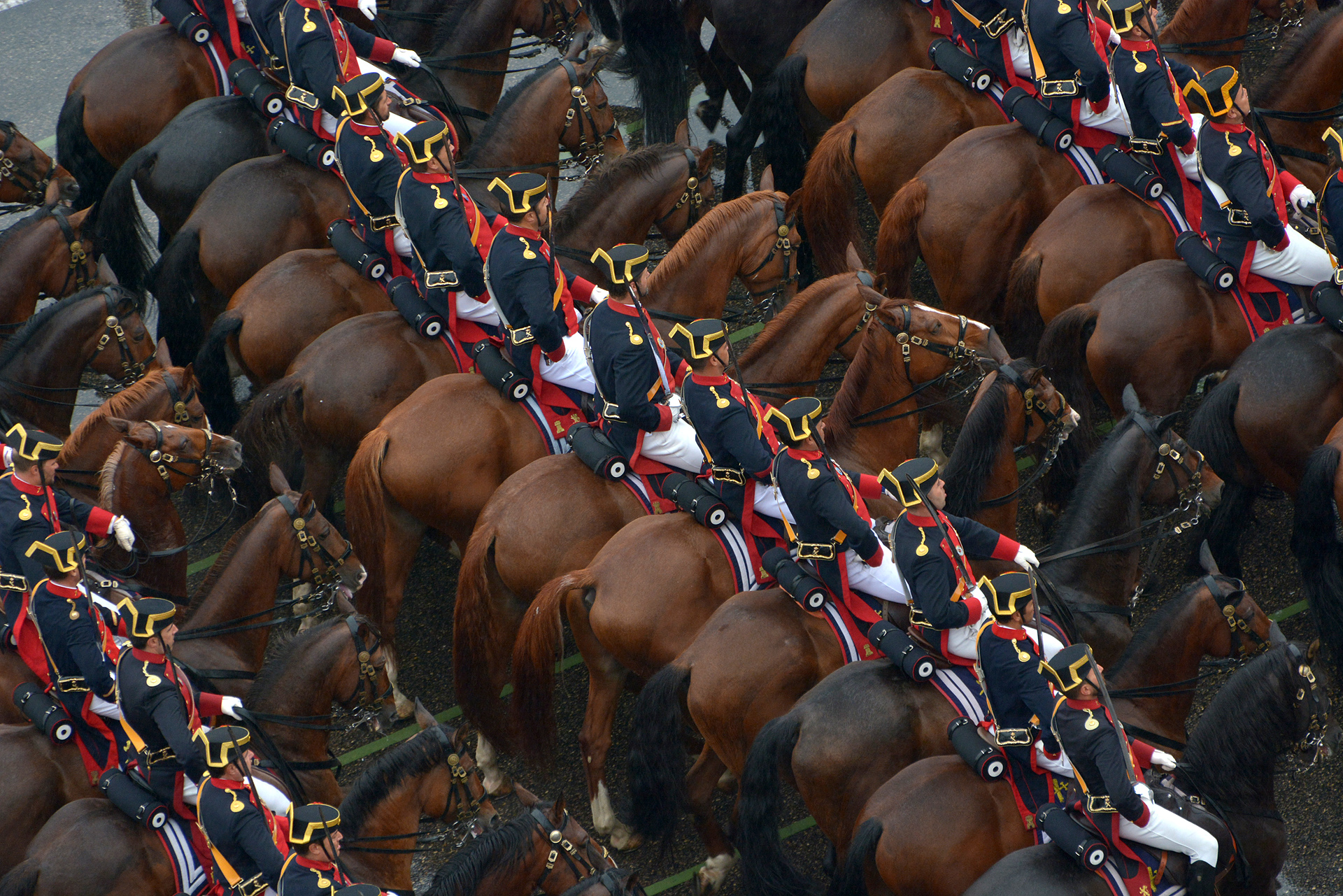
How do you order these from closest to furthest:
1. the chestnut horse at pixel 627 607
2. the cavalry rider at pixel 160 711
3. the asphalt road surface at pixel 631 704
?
the cavalry rider at pixel 160 711, the chestnut horse at pixel 627 607, the asphalt road surface at pixel 631 704

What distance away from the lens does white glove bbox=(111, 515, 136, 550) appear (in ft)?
27.9

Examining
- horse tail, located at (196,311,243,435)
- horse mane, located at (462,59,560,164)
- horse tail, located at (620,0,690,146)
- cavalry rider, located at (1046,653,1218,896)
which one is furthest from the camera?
horse tail, located at (620,0,690,146)

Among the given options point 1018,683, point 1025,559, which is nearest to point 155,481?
point 1025,559

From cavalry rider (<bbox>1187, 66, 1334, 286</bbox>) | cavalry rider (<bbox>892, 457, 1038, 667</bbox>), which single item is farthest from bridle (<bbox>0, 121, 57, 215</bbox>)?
cavalry rider (<bbox>1187, 66, 1334, 286</bbox>)

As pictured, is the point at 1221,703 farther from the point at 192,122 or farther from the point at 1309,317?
the point at 192,122

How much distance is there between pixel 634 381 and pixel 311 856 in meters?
2.88

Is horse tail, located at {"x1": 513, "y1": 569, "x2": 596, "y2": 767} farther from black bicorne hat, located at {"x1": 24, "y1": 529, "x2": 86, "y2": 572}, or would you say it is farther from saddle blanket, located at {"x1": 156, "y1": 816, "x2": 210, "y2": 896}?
black bicorne hat, located at {"x1": 24, "y1": 529, "x2": 86, "y2": 572}

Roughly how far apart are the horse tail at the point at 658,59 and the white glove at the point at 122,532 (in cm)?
578

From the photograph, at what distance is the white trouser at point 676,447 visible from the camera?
27.0ft

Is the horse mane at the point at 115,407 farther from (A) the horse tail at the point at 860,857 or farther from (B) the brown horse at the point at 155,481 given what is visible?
(A) the horse tail at the point at 860,857

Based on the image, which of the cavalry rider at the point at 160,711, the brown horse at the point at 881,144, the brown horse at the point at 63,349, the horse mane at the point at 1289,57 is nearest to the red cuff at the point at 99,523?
the cavalry rider at the point at 160,711

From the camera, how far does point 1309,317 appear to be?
8844mm

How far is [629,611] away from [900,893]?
6.24 feet

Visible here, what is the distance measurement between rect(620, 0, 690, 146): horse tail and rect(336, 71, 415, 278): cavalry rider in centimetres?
346
